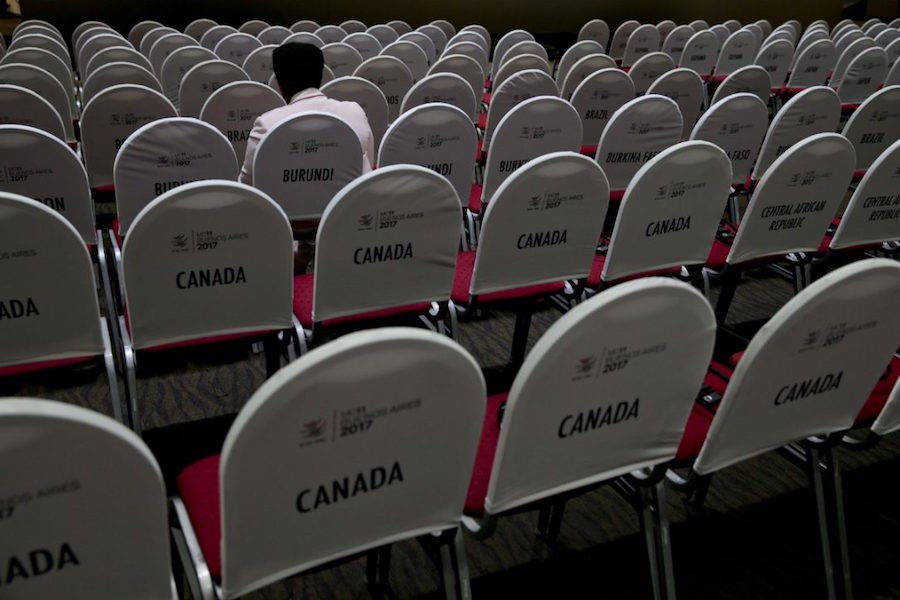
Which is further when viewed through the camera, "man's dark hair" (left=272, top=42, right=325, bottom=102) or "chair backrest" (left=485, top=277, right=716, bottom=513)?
"man's dark hair" (left=272, top=42, right=325, bottom=102)

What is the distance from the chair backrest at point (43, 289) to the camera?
185cm

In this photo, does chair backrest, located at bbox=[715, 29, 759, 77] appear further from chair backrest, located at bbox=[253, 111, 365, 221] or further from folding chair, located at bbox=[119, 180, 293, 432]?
folding chair, located at bbox=[119, 180, 293, 432]

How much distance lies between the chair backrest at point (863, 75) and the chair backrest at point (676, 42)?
2.04 metres

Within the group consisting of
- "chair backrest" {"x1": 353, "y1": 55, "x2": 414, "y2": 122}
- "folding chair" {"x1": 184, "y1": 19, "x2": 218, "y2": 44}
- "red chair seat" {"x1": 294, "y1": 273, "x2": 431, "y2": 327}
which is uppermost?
"chair backrest" {"x1": 353, "y1": 55, "x2": 414, "y2": 122}

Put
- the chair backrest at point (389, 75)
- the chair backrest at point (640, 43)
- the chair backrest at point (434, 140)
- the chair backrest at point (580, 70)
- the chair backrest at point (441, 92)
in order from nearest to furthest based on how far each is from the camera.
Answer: the chair backrest at point (434, 140)
the chair backrest at point (441, 92)
the chair backrest at point (389, 75)
the chair backrest at point (580, 70)
the chair backrest at point (640, 43)

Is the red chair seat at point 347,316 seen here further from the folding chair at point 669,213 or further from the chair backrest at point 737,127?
the chair backrest at point 737,127

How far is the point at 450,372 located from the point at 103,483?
601mm

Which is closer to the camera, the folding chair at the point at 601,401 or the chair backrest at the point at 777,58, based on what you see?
the folding chair at the point at 601,401

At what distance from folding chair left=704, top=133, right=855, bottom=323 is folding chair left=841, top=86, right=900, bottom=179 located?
1418 mm

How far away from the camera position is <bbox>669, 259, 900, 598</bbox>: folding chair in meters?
Result: 1.58

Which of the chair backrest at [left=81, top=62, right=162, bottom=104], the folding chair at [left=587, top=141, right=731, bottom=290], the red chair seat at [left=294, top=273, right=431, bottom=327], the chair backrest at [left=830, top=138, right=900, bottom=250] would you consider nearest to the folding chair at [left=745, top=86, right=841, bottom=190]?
the chair backrest at [left=830, top=138, right=900, bottom=250]

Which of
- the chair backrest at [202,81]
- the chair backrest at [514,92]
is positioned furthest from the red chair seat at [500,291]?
the chair backrest at [202,81]

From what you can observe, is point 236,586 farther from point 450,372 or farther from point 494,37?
point 494,37

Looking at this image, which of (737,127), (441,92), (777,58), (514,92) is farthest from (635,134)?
(777,58)
